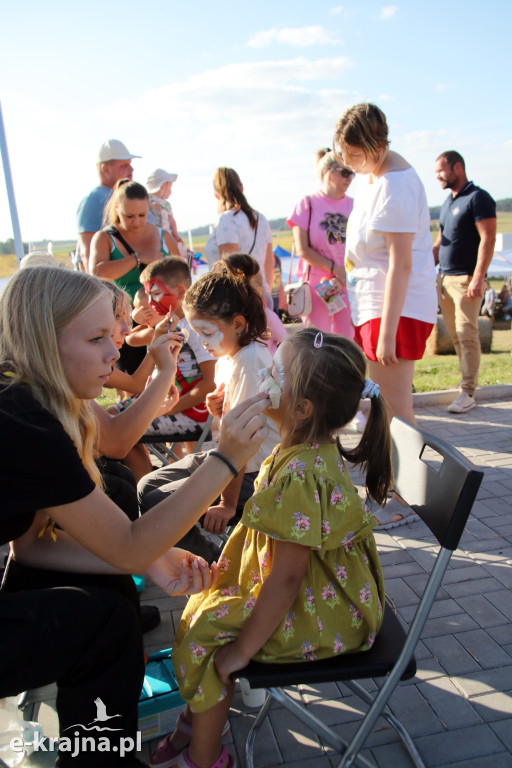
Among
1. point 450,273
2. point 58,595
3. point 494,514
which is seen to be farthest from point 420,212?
point 450,273

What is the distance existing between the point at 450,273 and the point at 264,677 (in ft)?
15.6

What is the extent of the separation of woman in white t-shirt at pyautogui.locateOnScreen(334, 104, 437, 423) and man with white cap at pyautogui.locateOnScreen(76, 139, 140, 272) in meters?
2.08

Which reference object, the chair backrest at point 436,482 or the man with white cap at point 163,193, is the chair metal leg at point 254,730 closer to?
the chair backrest at point 436,482

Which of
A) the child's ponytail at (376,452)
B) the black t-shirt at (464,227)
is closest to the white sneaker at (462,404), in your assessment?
the black t-shirt at (464,227)

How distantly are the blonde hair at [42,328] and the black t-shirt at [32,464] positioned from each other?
3.4 inches

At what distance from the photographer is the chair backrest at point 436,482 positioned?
1429mm

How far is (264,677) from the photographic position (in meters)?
1.45

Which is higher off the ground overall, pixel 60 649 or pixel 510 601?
pixel 60 649

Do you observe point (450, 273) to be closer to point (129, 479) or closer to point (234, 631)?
point (129, 479)

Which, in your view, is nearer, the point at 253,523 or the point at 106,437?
the point at 253,523

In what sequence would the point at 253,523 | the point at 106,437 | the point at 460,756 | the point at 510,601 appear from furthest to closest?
the point at 510,601, the point at 106,437, the point at 460,756, the point at 253,523

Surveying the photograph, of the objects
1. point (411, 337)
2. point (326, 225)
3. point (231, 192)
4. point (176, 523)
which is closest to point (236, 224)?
point (231, 192)

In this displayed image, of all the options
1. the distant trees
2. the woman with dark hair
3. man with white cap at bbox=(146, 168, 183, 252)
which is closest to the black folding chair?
the woman with dark hair

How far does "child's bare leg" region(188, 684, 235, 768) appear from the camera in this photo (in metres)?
1.59
